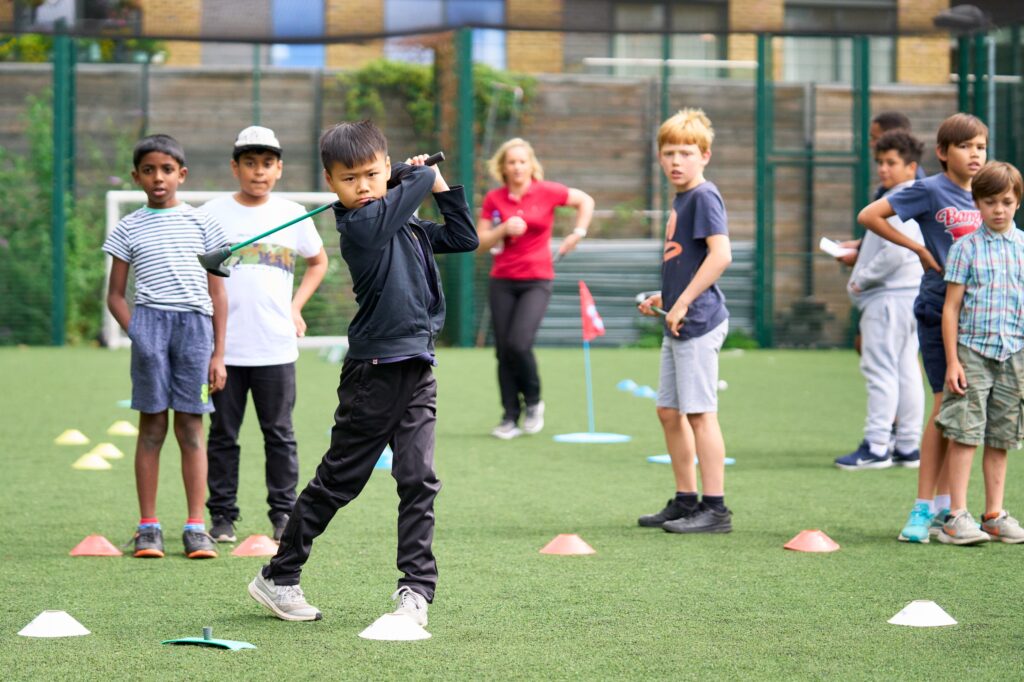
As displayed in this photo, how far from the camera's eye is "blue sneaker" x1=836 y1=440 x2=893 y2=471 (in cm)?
773

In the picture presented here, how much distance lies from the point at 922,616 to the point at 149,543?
272 cm

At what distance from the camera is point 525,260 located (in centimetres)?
916

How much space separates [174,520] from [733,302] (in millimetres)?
12543

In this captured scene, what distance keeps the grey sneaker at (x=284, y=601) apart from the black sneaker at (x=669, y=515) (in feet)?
6.67

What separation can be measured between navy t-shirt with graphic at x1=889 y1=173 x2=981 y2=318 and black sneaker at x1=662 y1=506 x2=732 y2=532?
1139 mm

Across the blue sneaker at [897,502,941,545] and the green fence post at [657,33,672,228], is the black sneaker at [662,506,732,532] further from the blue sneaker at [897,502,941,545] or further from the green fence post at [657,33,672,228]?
the green fence post at [657,33,672,228]

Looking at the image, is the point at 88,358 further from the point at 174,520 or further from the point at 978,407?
the point at 978,407

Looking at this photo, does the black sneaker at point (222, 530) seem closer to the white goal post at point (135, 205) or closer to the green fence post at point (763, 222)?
the white goal post at point (135, 205)

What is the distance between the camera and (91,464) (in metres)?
7.60

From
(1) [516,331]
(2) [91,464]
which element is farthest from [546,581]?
(1) [516,331]

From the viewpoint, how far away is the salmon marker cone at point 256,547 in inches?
210

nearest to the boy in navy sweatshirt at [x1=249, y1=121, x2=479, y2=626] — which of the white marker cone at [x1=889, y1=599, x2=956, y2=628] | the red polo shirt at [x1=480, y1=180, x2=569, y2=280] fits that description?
the white marker cone at [x1=889, y1=599, x2=956, y2=628]

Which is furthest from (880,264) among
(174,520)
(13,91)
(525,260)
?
(13,91)

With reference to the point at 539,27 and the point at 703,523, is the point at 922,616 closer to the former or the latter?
the point at 703,523
